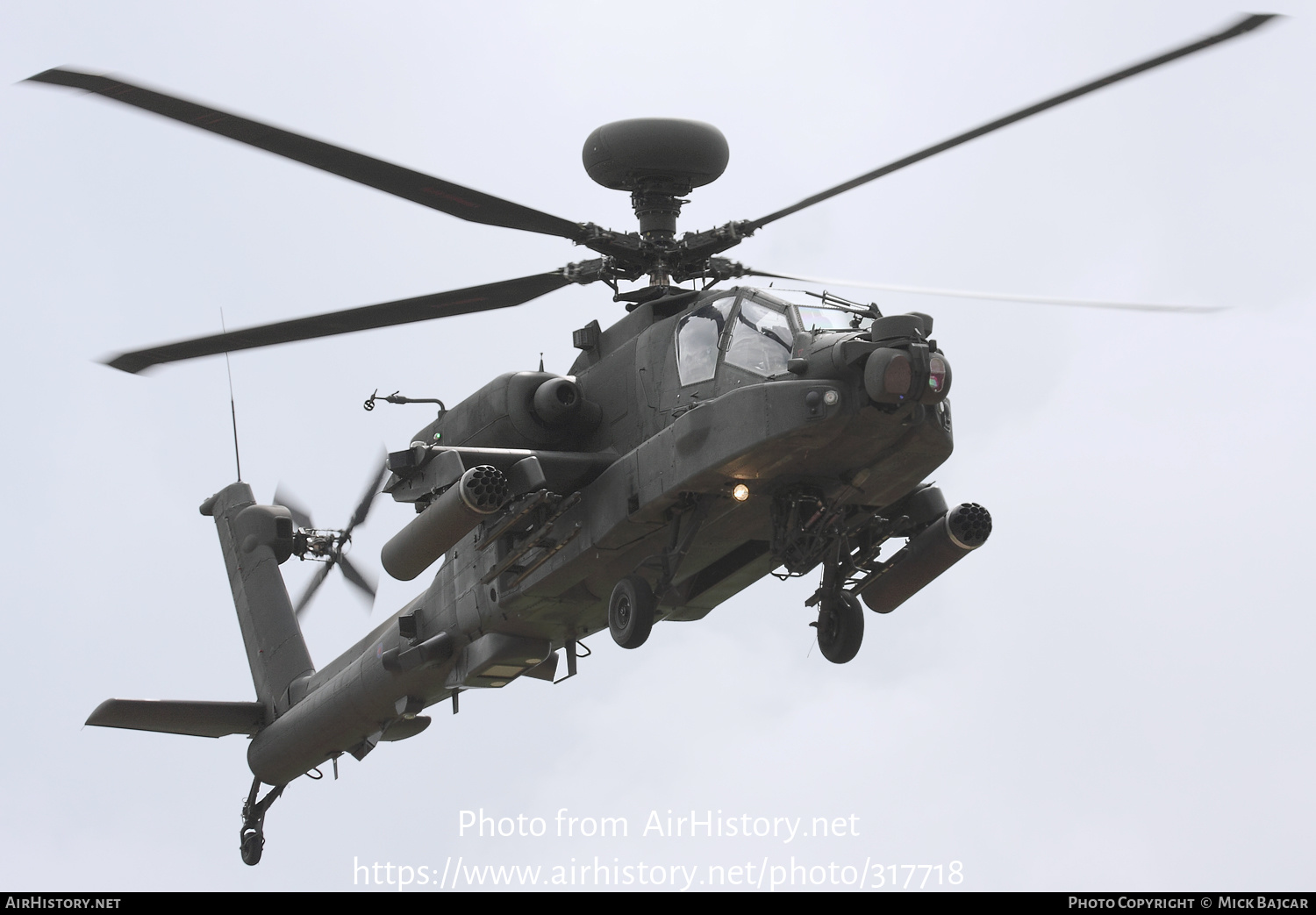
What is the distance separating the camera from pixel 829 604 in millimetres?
13352

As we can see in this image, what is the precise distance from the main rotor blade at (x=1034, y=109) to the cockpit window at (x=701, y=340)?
1267 mm

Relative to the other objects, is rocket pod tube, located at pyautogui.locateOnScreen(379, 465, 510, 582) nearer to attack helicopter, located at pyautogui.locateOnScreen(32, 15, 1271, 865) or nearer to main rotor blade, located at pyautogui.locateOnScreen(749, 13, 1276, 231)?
attack helicopter, located at pyautogui.locateOnScreen(32, 15, 1271, 865)

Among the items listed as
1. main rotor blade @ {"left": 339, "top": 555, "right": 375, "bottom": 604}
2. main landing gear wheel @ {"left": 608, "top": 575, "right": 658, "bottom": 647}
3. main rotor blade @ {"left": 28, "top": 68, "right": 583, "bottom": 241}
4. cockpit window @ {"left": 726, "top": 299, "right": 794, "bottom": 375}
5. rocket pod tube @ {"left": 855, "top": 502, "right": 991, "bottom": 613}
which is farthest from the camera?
main rotor blade @ {"left": 339, "top": 555, "right": 375, "bottom": 604}

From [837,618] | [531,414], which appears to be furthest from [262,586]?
[837,618]

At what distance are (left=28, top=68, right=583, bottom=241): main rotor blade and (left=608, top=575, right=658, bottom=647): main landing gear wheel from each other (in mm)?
3066

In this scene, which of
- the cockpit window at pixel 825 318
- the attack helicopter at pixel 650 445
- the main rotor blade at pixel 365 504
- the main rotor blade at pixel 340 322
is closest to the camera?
the attack helicopter at pixel 650 445

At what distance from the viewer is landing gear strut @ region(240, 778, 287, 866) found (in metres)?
18.6

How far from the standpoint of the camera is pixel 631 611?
13109 mm

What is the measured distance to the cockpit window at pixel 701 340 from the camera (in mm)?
13109

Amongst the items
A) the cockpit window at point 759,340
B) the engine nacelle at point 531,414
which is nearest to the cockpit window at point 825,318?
the cockpit window at point 759,340

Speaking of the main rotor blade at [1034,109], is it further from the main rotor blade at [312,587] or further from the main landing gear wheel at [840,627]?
the main rotor blade at [312,587]

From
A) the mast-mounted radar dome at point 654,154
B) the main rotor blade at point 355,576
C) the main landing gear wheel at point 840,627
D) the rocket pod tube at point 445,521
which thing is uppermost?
the mast-mounted radar dome at point 654,154

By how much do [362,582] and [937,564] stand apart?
267 inches

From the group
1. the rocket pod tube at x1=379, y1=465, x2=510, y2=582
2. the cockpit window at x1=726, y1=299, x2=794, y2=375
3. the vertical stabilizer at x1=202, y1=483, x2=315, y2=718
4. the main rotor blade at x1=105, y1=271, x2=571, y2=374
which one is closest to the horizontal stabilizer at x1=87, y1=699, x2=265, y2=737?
the vertical stabilizer at x1=202, y1=483, x2=315, y2=718
